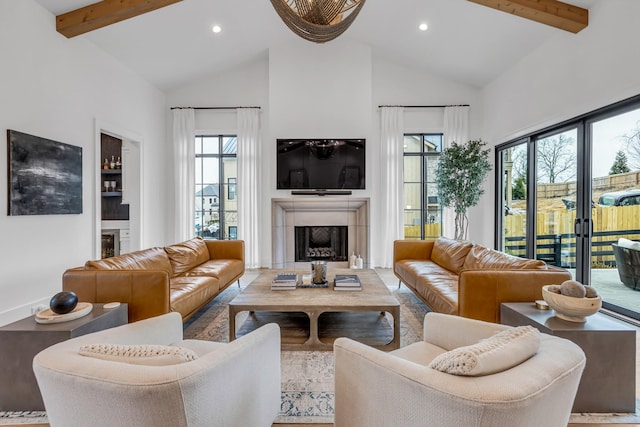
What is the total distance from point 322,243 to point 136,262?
3263 millimetres

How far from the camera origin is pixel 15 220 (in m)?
3.14

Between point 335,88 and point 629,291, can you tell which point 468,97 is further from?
point 629,291

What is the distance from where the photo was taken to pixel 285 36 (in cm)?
543

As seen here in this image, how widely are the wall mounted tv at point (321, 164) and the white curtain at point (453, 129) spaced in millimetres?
1705

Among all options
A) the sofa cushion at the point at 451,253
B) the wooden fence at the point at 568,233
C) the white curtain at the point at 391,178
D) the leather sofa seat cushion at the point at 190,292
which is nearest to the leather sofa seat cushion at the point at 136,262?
the leather sofa seat cushion at the point at 190,292

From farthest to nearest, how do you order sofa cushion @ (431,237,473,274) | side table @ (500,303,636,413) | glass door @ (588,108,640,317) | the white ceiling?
the white ceiling → sofa cushion @ (431,237,473,274) → glass door @ (588,108,640,317) → side table @ (500,303,636,413)

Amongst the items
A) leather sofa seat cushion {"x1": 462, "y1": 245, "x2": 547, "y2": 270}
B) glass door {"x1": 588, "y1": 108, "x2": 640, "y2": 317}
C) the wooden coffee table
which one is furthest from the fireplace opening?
glass door {"x1": 588, "y1": 108, "x2": 640, "y2": 317}

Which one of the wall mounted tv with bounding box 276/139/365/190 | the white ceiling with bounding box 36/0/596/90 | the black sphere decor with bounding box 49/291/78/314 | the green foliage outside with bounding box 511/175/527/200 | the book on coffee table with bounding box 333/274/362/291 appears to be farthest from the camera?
the wall mounted tv with bounding box 276/139/365/190

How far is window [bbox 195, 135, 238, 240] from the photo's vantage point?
20.5 feet

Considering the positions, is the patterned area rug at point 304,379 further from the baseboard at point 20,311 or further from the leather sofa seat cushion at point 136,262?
the baseboard at point 20,311

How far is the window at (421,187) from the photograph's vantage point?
617 cm

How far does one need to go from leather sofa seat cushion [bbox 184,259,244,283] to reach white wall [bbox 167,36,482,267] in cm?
174

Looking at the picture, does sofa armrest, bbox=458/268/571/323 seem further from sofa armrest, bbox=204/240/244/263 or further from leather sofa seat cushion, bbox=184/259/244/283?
sofa armrest, bbox=204/240/244/263

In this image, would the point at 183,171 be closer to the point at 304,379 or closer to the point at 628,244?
the point at 304,379
